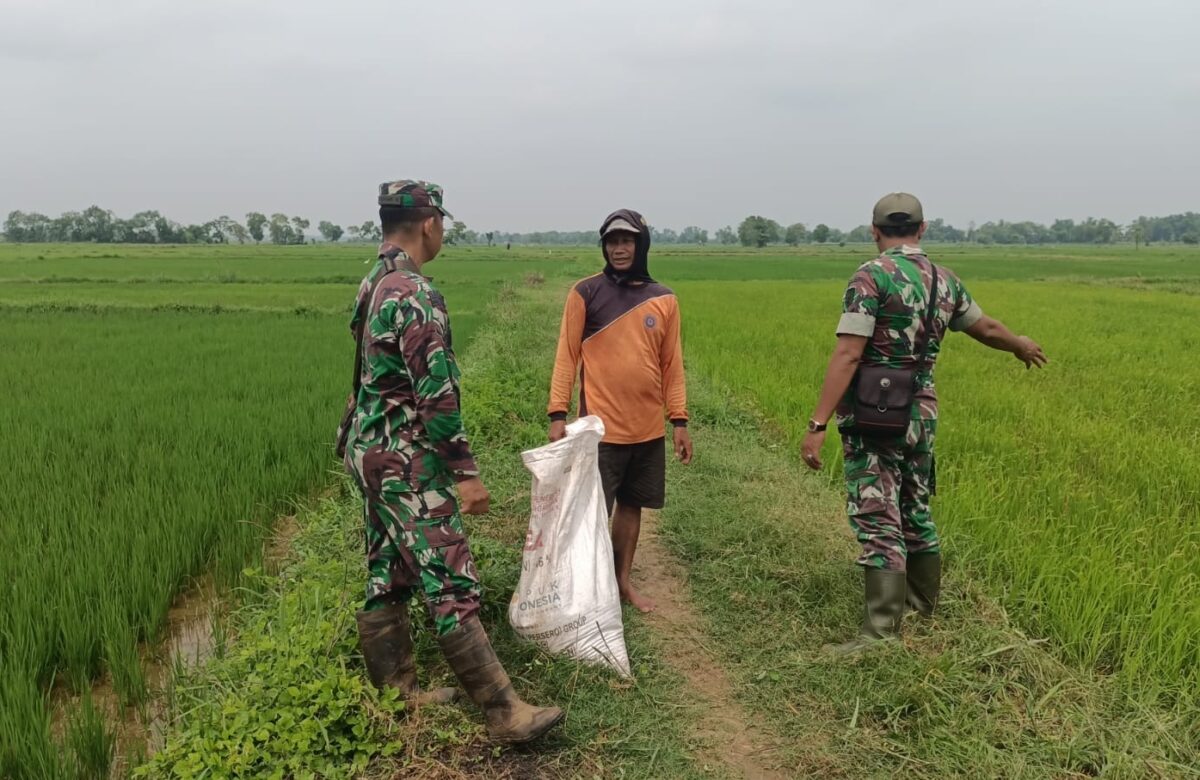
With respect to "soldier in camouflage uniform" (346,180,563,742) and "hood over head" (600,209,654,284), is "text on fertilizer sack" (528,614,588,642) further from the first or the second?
"hood over head" (600,209,654,284)

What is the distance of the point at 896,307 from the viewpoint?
2.60m

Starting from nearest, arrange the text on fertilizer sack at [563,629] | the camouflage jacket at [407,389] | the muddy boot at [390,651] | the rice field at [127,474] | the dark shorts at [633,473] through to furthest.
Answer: the camouflage jacket at [407,389]
the muddy boot at [390,651]
the text on fertilizer sack at [563,629]
the rice field at [127,474]
the dark shorts at [633,473]

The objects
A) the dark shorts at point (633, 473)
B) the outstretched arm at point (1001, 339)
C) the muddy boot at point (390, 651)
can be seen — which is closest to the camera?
the muddy boot at point (390, 651)

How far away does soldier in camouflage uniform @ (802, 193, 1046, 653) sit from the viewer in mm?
2615

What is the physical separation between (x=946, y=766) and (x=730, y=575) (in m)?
1.40

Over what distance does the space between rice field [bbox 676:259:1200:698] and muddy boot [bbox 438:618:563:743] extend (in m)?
2.00

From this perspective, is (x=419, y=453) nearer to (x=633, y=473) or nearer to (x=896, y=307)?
(x=633, y=473)

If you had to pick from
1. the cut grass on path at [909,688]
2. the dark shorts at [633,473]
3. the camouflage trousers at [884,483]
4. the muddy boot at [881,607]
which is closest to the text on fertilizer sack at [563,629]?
the dark shorts at [633,473]

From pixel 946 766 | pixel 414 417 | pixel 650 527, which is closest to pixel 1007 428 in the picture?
pixel 650 527

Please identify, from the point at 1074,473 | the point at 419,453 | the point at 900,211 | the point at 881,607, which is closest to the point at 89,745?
the point at 419,453

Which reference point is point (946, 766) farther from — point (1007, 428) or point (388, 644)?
point (1007, 428)

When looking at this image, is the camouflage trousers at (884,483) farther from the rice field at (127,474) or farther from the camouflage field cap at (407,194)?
the rice field at (127,474)

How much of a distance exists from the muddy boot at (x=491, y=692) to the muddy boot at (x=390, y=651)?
0.23m

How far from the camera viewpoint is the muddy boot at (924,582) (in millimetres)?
2893
